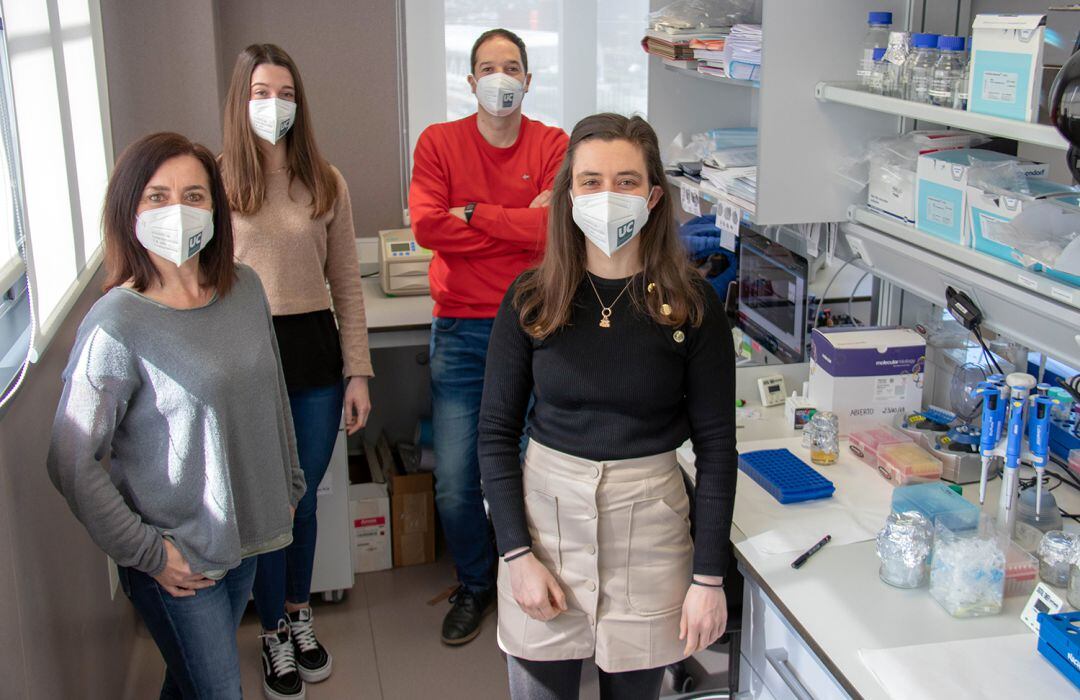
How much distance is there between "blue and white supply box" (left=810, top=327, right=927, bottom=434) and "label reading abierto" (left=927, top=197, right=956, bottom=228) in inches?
16.5

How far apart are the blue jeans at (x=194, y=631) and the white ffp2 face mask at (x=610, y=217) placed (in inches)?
37.8

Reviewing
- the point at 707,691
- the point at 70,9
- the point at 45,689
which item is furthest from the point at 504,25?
the point at 45,689

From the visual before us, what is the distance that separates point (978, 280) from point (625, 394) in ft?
2.22

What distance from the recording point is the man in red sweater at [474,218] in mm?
2766

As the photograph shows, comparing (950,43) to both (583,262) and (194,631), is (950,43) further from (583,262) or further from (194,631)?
(194,631)

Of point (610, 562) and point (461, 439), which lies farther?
point (461, 439)

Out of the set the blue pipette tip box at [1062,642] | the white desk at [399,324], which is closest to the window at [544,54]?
the white desk at [399,324]

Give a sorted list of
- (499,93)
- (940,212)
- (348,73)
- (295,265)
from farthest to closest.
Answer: (348,73) → (499,93) → (295,265) → (940,212)

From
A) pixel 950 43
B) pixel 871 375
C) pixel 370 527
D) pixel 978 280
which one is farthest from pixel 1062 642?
pixel 370 527

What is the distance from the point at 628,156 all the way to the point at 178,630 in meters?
1.20

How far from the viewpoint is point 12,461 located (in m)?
1.85

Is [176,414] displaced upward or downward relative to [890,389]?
upward

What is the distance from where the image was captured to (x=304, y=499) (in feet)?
9.23

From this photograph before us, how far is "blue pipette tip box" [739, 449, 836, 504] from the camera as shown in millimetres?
2135
